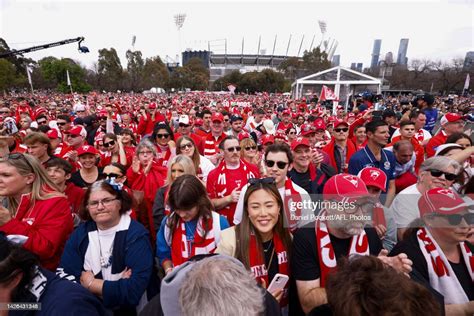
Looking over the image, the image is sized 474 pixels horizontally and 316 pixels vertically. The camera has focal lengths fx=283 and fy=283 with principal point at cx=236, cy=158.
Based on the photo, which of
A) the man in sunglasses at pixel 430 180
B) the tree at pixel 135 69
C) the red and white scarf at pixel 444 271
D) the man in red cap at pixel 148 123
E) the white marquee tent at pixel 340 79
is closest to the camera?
the red and white scarf at pixel 444 271

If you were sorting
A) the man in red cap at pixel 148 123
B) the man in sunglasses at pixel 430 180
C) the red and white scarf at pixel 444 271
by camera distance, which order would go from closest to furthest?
the red and white scarf at pixel 444 271 < the man in sunglasses at pixel 430 180 < the man in red cap at pixel 148 123

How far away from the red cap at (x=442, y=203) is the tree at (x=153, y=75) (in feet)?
222

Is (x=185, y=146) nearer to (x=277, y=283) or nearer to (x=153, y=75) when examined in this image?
(x=277, y=283)

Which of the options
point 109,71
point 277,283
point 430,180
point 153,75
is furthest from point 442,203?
point 153,75

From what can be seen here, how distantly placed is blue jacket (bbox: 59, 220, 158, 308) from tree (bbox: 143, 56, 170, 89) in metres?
66.6

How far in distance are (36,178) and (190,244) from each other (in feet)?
4.90

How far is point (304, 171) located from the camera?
3.86m

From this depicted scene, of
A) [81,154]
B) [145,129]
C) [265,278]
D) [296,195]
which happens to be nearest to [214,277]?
A: [265,278]

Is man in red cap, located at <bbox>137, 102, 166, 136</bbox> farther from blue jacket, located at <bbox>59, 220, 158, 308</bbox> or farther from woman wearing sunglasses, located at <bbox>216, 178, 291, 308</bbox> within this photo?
woman wearing sunglasses, located at <bbox>216, 178, 291, 308</bbox>

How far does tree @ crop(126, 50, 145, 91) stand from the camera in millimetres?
61656

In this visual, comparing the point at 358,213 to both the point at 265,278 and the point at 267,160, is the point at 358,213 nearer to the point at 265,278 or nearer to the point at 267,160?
the point at 265,278

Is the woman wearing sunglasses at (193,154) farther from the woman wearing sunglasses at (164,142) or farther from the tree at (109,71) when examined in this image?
→ the tree at (109,71)

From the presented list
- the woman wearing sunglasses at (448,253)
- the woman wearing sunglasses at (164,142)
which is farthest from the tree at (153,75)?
the woman wearing sunglasses at (448,253)

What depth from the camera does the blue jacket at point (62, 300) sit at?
1.43 metres
